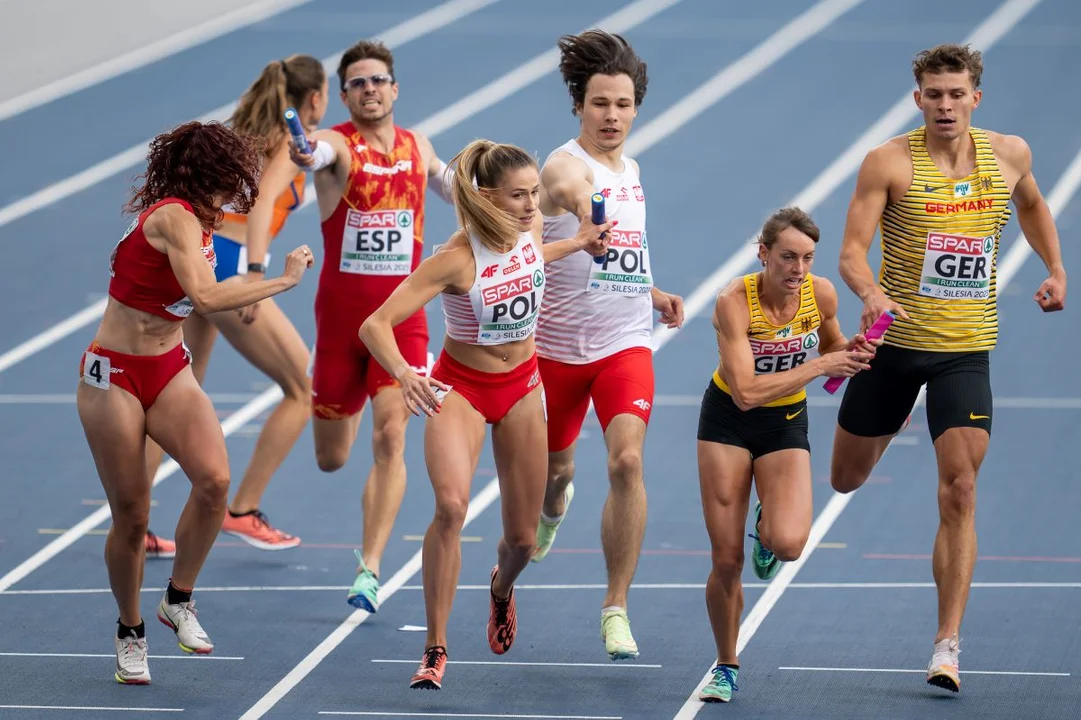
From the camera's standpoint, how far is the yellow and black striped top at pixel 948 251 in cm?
717

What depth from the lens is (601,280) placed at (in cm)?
768

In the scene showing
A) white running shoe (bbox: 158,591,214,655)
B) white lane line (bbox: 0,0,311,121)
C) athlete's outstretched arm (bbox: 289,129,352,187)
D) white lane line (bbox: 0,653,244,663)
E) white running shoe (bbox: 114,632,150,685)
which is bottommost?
white lane line (bbox: 0,653,244,663)

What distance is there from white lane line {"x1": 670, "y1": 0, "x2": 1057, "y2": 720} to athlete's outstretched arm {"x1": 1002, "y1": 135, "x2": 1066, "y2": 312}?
6.64 feet

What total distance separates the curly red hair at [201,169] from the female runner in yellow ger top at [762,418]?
1953 mm

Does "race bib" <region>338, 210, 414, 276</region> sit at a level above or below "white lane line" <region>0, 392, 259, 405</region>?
above

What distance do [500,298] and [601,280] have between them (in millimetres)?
977

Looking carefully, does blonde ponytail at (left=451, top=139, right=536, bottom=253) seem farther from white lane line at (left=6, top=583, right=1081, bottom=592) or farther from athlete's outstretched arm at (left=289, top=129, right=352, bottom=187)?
white lane line at (left=6, top=583, right=1081, bottom=592)

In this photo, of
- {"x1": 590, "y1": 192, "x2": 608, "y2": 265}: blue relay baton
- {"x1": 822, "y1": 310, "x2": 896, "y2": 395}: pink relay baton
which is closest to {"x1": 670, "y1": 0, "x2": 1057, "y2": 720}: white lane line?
{"x1": 822, "y1": 310, "x2": 896, "y2": 395}: pink relay baton

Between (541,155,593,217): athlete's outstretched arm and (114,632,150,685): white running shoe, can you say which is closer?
(114,632,150,685): white running shoe

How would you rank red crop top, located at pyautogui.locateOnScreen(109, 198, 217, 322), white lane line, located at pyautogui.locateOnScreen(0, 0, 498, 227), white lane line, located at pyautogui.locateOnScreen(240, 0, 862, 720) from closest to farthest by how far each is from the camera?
red crop top, located at pyautogui.locateOnScreen(109, 198, 217, 322) → white lane line, located at pyautogui.locateOnScreen(0, 0, 498, 227) → white lane line, located at pyautogui.locateOnScreen(240, 0, 862, 720)

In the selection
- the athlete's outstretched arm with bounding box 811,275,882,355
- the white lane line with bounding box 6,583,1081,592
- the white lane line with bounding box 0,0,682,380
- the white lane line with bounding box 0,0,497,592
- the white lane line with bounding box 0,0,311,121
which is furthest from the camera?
the white lane line with bounding box 0,0,311,121

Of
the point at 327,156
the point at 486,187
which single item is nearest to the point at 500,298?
the point at 486,187

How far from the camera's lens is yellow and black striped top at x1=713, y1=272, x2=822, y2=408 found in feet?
22.2

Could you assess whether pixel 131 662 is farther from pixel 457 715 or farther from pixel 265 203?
pixel 265 203
